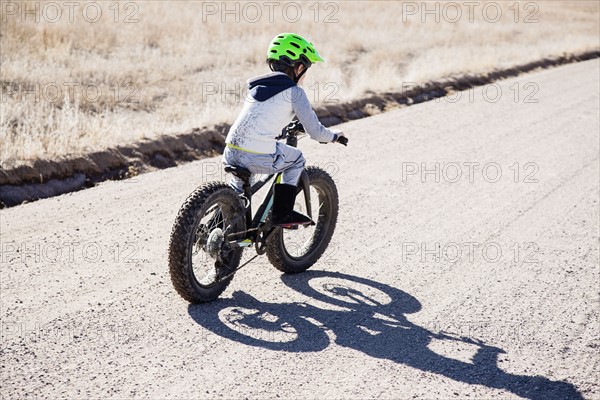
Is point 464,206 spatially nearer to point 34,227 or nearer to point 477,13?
point 34,227

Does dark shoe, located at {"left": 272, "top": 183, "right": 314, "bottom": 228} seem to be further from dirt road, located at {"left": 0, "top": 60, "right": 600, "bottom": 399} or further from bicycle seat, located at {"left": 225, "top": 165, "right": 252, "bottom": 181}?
dirt road, located at {"left": 0, "top": 60, "right": 600, "bottom": 399}

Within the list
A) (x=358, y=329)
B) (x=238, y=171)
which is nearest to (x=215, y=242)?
(x=238, y=171)

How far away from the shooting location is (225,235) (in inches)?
222

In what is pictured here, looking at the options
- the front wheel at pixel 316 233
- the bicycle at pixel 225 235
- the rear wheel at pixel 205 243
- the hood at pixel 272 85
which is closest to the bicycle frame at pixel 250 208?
the bicycle at pixel 225 235

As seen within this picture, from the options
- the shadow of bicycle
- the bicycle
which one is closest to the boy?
the bicycle

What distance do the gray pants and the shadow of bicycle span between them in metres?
1.06

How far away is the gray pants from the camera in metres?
5.66

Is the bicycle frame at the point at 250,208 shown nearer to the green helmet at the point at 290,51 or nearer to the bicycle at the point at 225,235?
the bicycle at the point at 225,235

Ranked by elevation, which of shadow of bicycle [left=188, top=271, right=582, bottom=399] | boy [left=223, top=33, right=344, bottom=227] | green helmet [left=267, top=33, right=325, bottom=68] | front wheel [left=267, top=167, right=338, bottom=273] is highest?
green helmet [left=267, top=33, right=325, bottom=68]

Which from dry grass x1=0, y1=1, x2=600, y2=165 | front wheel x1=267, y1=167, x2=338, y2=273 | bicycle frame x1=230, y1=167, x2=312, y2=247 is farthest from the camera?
dry grass x1=0, y1=1, x2=600, y2=165

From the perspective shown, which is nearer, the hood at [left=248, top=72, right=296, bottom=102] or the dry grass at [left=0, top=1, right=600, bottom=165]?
the hood at [left=248, top=72, right=296, bottom=102]

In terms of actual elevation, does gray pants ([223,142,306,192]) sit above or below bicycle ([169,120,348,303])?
above

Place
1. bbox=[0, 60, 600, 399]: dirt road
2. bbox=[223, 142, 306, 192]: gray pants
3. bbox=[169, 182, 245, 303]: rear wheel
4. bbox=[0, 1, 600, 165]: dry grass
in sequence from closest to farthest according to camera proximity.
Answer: bbox=[0, 60, 600, 399]: dirt road < bbox=[169, 182, 245, 303]: rear wheel < bbox=[223, 142, 306, 192]: gray pants < bbox=[0, 1, 600, 165]: dry grass

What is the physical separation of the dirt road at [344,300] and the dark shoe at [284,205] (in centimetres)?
69
